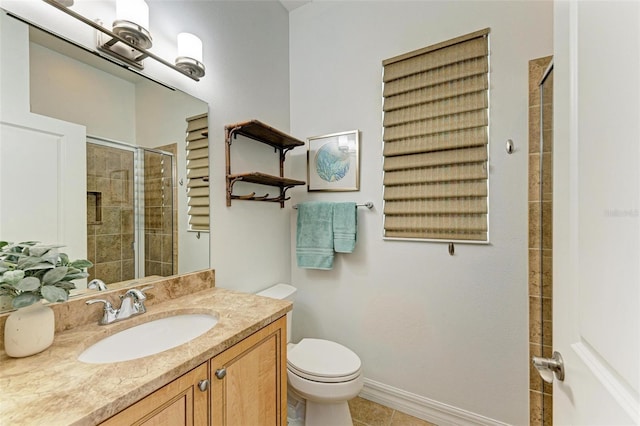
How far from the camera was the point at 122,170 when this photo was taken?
1.11m

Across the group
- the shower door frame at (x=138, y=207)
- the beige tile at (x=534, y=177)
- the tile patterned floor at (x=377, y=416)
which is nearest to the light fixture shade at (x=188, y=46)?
the shower door frame at (x=138, y=207)

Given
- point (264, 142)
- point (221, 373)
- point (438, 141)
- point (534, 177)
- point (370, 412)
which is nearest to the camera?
point (221, 373)

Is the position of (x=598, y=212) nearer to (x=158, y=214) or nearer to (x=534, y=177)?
(x=534, y=177)

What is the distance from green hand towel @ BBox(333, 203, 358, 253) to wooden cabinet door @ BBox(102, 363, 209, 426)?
116cm

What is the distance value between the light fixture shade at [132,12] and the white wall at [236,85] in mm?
81

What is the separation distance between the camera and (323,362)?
4.72ft

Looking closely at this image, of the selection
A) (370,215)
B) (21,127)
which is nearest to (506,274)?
(370,215)

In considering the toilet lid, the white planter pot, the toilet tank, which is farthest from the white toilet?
the white planter pot

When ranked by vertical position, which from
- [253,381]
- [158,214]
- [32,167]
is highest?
[32,167]

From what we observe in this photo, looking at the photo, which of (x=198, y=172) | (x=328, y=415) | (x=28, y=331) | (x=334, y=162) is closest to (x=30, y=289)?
(x=28, y=331)

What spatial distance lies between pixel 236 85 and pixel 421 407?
2.31m

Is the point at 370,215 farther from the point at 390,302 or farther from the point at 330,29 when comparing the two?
the point at 330,29

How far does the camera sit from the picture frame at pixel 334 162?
6.10 ft

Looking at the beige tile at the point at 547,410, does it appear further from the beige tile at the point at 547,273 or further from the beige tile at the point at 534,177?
the beige tile at the point at 534,177
